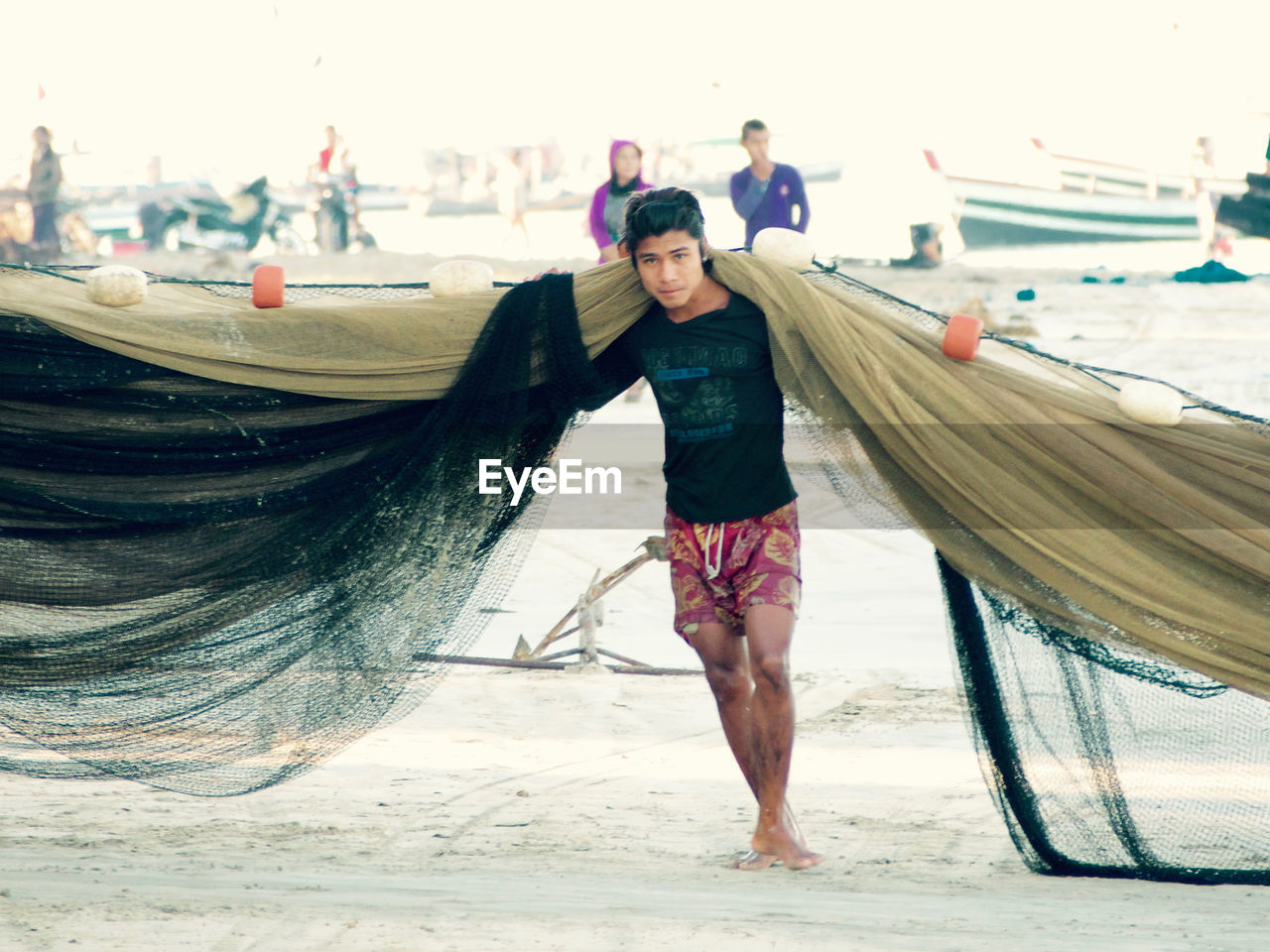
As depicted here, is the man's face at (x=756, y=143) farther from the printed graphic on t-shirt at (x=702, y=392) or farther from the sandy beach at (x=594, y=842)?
the printed graphic on t-shirt at (x=702, y=392)

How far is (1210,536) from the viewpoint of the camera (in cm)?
353

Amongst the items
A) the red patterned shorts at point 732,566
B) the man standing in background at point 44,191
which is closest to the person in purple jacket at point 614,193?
the red patterned shorts at point 732,566

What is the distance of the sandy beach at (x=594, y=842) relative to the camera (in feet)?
11.2

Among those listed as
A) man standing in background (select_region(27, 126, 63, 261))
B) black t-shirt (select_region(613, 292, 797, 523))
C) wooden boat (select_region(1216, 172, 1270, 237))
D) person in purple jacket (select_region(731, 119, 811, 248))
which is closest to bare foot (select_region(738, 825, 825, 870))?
black t-shirt (select_region(613, 292, 797, 523))

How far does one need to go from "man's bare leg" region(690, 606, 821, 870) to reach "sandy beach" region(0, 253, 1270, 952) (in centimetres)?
9

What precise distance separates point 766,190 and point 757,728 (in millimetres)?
7310

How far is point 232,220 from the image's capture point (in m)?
20.5

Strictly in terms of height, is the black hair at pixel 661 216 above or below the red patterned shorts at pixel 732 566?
above

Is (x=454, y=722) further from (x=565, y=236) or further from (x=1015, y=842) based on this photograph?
(x=565, y=236)

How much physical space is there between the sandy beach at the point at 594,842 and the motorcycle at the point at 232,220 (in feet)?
49.1

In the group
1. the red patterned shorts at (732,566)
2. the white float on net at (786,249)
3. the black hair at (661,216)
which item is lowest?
the red patterned shorts at (732,566)

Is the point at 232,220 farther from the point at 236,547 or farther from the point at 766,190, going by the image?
the point at 236,547

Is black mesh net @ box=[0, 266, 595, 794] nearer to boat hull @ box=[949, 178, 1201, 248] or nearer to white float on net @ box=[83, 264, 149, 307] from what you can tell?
white float on net @ box=[83, 264, 149, 307]

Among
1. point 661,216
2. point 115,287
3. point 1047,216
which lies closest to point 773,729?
point 661,216
